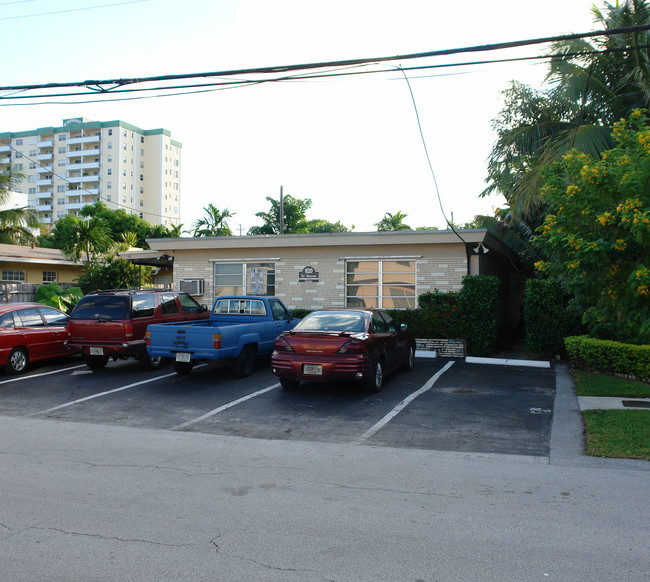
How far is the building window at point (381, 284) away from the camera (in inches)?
691

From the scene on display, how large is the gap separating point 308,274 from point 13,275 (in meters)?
16.0

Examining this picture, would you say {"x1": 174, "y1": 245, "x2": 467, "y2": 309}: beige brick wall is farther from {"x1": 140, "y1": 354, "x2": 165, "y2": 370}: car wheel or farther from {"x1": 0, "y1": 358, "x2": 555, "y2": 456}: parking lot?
{"x1": 140, "y1": 354, "x2": 165, "y2": 370}: car wheel

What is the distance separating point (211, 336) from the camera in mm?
11289

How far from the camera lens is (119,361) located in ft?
49.8

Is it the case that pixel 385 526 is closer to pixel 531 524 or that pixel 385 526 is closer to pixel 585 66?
pixel 531 524

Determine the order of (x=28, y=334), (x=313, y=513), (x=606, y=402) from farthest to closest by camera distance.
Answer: (x=28, y=334), (x=606, y=402), (x=313, y=513)

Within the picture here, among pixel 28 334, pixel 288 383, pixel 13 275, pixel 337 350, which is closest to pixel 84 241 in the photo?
pixel 13 275

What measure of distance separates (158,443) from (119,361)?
837cm

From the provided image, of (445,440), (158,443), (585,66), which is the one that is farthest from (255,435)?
(585,66)

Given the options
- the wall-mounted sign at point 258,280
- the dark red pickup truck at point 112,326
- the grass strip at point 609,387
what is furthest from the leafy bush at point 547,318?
the dark red pickup truck at point 112,326

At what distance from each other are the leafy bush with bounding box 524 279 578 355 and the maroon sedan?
518 centimetres

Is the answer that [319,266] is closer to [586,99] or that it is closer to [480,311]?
[480,311]

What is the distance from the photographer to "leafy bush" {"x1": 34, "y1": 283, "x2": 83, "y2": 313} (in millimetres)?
20812

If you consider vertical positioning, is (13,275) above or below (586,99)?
below
